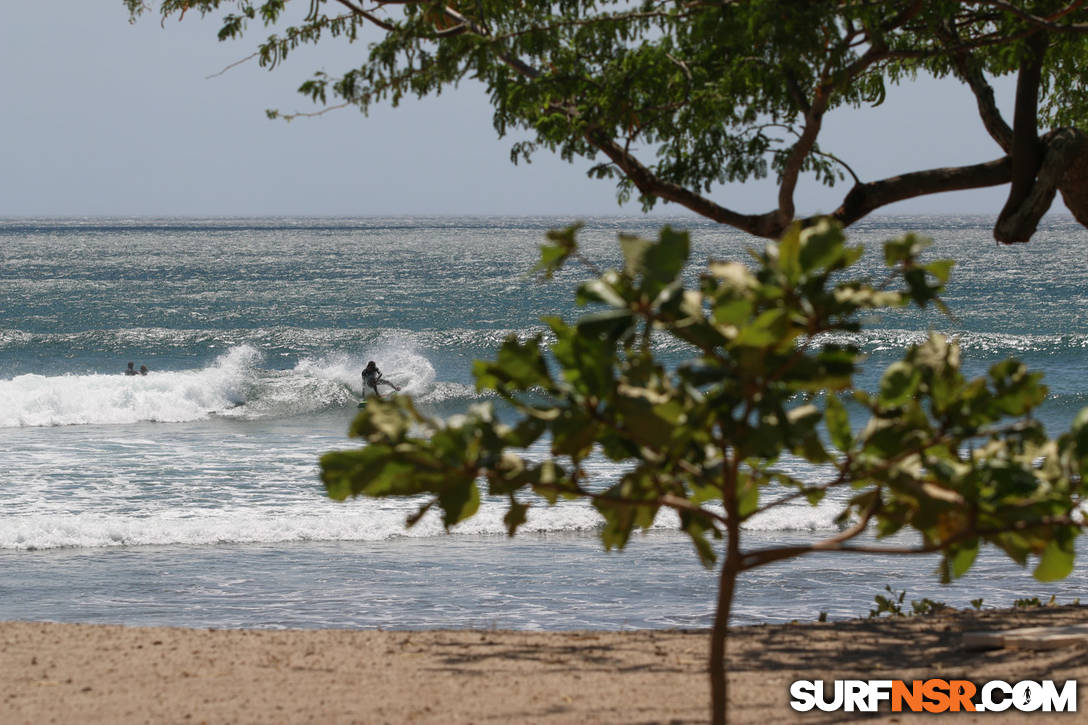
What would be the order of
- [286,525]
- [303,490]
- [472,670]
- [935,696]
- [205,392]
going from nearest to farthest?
1. [935,696]
2. [472,670]
3. [286,525]
4. [303,490]
5. [205,392]

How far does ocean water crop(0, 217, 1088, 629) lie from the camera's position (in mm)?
8750

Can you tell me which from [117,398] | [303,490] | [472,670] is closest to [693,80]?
[472,670]

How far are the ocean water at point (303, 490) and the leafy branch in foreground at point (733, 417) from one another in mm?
2941

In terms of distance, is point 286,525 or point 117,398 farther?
point 117,398

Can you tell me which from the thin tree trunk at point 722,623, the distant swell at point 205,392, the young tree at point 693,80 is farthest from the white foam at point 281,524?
the distant swell at point 205,392

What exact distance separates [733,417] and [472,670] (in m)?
2.75

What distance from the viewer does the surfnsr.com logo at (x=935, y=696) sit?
417cm

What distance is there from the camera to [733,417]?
272 centimetres

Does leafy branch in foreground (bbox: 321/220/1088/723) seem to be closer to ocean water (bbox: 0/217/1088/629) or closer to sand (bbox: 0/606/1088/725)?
sand (bbox: 0/606/1088/725)

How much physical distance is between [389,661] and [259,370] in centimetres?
2705

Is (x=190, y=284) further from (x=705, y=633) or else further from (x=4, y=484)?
(x=705, y=633)

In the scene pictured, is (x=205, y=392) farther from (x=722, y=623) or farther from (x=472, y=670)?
(x=722, y=623)

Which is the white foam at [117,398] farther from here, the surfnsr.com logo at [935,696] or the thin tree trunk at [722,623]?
the thin tree trunk at [722,623]

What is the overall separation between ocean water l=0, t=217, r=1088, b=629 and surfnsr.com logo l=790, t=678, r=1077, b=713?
2215mm
